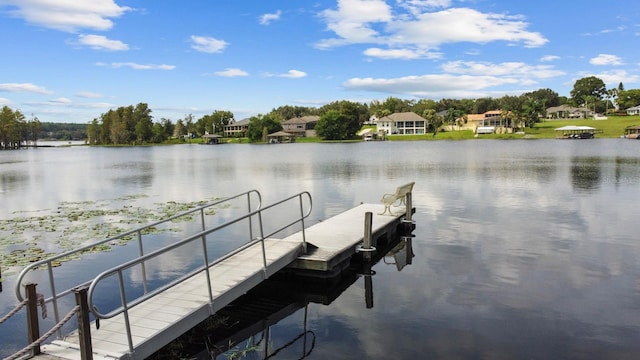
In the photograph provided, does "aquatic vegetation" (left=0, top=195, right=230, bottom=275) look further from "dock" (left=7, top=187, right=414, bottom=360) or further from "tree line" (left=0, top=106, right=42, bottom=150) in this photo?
"tree line" (left=0, top=106, right=42, bottom=150)

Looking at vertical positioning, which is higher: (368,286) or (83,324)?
(83,324)

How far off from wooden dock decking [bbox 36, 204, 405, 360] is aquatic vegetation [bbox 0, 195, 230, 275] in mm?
6938

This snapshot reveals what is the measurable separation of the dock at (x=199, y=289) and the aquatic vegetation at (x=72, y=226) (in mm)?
6719

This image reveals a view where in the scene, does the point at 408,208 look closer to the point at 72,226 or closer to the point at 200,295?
the point at 200,295

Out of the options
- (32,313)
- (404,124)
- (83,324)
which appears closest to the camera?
(83,324)

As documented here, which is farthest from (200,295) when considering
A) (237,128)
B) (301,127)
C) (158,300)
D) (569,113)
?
(237,128)

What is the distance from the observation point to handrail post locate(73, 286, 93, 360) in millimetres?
5691

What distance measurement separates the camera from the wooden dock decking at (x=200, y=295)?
658 cm

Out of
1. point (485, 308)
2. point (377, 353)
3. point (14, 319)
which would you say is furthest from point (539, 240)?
point (14, 319)

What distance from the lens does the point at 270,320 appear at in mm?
9812

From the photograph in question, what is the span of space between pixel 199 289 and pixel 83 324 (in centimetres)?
316

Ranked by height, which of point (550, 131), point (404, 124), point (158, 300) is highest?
point (404, 124)

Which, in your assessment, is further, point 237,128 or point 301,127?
point 237,128

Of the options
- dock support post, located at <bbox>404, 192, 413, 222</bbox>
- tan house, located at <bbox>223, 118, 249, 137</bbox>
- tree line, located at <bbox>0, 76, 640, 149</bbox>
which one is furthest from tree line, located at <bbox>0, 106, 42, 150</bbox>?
dock support post, located at <bbox>404, 192, 413, 222</bbox>
